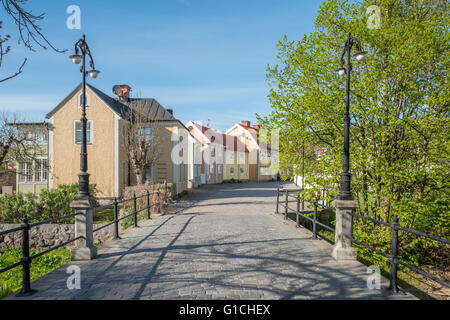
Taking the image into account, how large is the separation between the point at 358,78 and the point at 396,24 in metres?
2.04

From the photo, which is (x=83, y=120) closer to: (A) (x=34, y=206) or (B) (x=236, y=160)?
(A) (x=34, y=206)

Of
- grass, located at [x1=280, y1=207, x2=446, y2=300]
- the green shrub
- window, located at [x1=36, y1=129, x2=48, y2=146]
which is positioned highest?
window, located at [x1=36, y1=129, x2=48, y2=146]

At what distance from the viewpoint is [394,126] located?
8.02 m

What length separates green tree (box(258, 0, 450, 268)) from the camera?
802 cm

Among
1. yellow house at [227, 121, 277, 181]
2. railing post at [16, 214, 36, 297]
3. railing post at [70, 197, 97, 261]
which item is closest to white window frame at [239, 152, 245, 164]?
yellow house at [227, 121, 277, 181]

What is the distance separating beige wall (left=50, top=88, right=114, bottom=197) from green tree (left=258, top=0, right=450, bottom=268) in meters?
14.3

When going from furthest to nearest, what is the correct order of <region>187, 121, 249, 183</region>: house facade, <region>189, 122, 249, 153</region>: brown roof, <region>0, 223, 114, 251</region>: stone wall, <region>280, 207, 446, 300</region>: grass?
1. <region>189, 122, 249, 153</region>: brown roof
2. <region>187, 121, 249, 183</region>: house facade
3. <region>0, 223, 114, 251</region>: stone wall
4. <region>280, 207, 446, 300</region>: grass

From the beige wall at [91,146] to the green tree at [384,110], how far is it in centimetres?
1431

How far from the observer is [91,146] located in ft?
67.6

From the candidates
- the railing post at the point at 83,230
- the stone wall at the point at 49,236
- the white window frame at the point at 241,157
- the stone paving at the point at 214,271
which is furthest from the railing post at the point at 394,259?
the white window frame at the point at 241,157

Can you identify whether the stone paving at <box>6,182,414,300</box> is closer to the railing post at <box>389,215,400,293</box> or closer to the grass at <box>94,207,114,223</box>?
the railing post at <box>389,215,400,293</box>
